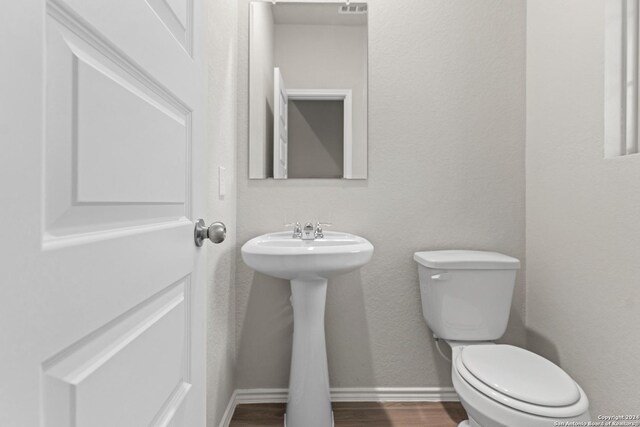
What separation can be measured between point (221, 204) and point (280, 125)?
1.78 ft

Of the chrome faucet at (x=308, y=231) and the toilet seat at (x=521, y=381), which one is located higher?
the chrome faucet at (x=308, y=231)

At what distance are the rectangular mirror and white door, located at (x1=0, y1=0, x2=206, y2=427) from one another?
3.82ft

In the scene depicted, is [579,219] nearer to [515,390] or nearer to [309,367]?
[515,390]

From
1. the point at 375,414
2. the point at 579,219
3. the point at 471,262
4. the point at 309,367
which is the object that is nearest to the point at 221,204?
the point at 309,367

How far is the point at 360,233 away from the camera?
72.5 inches

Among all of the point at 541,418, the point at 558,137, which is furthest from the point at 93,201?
the point at 558,137

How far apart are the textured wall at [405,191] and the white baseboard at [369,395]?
0.03 metres

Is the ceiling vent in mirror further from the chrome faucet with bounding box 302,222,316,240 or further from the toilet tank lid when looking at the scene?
the toilet tank lid

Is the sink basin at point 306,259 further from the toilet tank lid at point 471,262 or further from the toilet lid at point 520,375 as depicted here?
the toilet lid at point 520,375

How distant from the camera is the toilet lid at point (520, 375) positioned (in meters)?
1.08

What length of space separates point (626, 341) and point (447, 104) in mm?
1201

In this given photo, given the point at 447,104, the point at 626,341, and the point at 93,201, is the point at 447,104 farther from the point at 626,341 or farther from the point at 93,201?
the point at 93,201

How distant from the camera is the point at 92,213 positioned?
1.32 ft

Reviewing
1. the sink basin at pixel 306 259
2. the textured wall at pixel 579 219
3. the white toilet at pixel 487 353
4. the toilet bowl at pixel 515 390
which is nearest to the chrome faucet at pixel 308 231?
the sink basin at pixel 306 259
